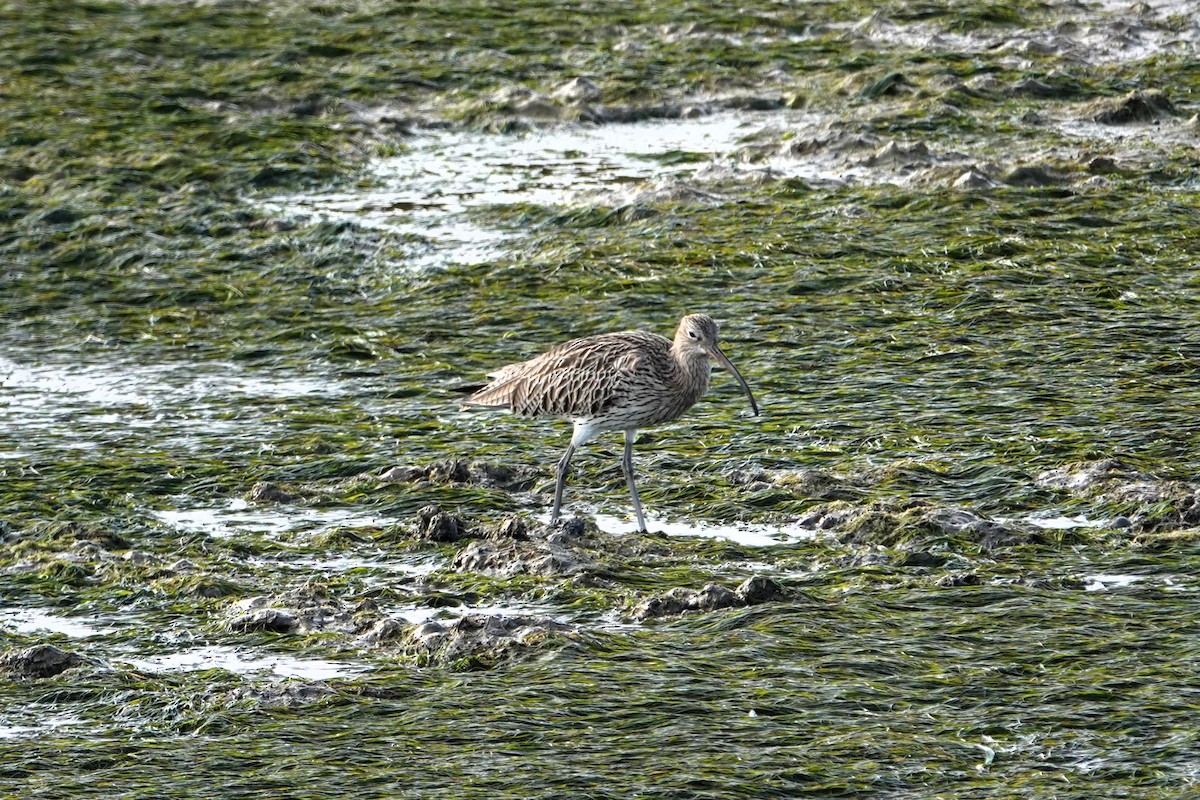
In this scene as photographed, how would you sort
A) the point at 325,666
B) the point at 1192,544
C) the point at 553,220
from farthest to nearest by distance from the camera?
the point at 553,220
the point at 1192,544
the point at 325,666

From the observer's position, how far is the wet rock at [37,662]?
6.43m

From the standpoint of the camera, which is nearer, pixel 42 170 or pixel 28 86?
pixel 42 170

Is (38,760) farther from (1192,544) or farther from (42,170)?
(42,170)

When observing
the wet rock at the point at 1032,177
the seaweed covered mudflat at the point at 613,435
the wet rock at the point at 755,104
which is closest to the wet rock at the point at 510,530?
the seaweed covered mudflat at the point at 613,435

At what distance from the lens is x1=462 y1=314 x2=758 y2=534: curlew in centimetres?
793

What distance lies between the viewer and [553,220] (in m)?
11.5

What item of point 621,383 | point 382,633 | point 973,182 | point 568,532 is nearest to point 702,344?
point 621,383

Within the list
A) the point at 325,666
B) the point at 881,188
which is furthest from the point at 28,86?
the point at 325,666

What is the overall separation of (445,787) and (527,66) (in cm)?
940

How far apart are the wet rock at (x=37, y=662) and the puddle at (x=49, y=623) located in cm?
36

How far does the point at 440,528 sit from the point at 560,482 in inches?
21.9

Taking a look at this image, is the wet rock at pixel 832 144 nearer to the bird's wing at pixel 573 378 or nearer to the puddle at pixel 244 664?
the bird's wing at pixel 573 378

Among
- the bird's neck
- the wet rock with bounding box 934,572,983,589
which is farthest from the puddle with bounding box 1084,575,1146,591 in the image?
the bird's neck

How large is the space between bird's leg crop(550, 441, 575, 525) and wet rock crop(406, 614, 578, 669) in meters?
1.10
